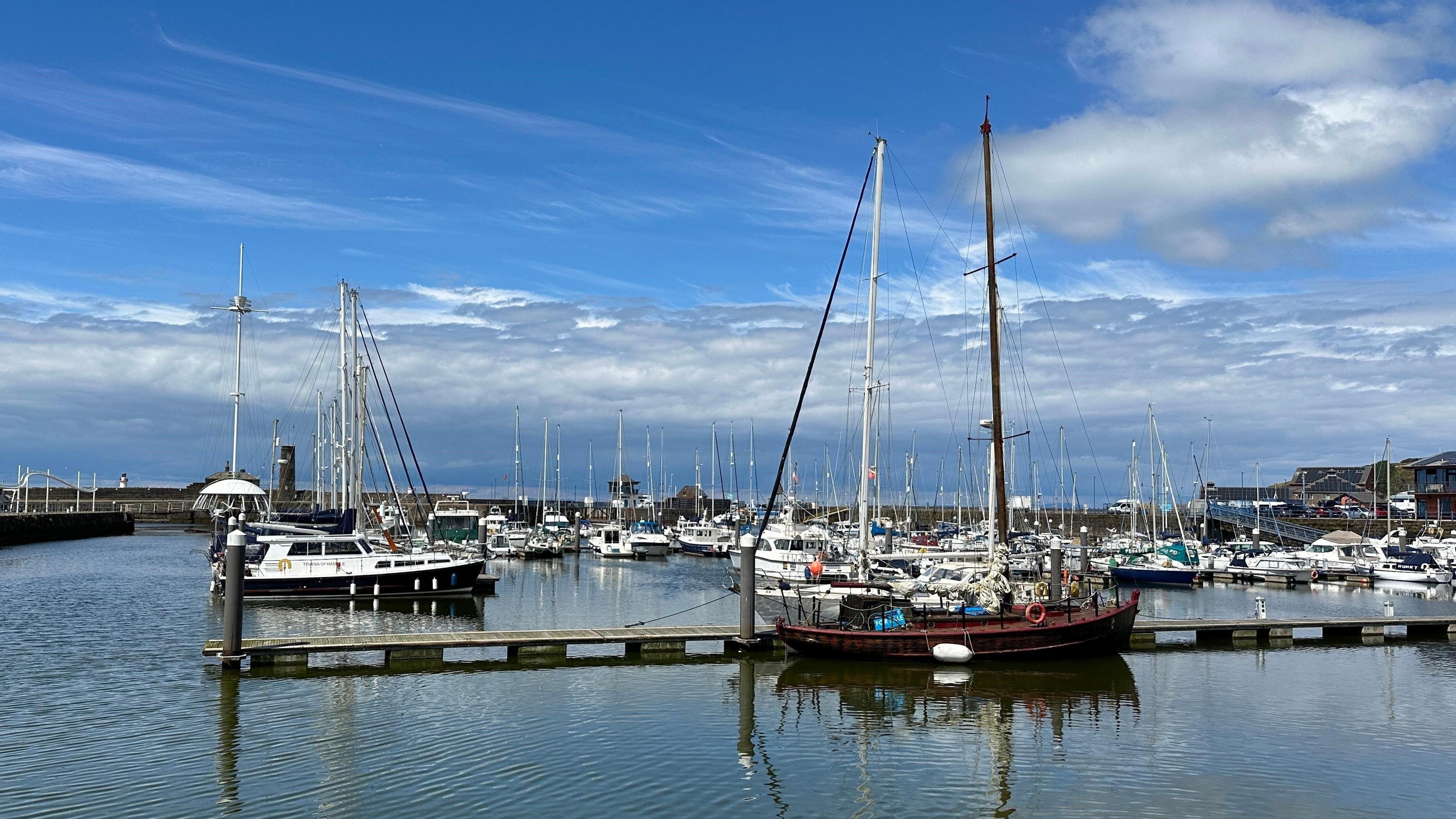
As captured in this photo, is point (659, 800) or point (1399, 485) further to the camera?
point (1399, 485)

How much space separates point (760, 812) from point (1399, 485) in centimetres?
13317

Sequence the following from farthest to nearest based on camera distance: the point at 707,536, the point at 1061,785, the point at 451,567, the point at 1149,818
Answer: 1. the point at 707,536
2. the point at 451,567
3. the point at 1061,785
4. the point at 1149,818

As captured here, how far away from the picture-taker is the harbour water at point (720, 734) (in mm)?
15656

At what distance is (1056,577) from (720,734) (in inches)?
583

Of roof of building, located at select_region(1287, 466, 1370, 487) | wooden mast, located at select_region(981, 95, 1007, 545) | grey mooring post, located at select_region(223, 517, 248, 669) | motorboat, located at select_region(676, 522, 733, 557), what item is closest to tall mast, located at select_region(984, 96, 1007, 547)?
wooden mast, located at select_region(981, 95, 1007, 545)

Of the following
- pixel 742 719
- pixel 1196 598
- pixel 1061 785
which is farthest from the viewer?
pixel 1196 598

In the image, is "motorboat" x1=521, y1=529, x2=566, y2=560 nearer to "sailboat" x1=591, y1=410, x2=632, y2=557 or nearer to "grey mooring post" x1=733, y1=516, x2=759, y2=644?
"sailboat" x1=591, y1=410, x2=632, y2=557

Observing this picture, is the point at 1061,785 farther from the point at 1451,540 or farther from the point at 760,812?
the point at 1451,540

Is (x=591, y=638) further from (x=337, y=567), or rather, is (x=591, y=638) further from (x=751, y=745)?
(x=337, y=567)

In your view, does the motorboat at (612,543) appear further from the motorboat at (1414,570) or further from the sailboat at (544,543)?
the motorboat at (1414,570)

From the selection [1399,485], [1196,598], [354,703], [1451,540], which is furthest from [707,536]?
[1399,485]

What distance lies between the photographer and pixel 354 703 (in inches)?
864

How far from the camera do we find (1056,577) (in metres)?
31.2

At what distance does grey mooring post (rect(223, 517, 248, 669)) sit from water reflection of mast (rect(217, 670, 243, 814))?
348 mm
